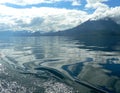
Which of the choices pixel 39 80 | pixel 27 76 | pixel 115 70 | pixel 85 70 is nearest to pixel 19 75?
pixel 27 76

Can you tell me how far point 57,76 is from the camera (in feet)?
97.5

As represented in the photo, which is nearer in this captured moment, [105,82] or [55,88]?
[55,88]

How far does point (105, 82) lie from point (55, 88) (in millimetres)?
5888

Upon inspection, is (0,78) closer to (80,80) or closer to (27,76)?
(27,76)

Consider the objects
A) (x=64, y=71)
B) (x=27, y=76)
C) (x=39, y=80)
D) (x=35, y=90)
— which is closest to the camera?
(x=35, y=90)

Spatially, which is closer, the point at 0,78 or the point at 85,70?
the point at 0,78

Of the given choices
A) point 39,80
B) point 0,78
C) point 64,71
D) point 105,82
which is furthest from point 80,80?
point 0,78

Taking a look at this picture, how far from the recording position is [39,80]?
27.0 meters

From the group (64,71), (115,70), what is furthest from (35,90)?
(115,70)

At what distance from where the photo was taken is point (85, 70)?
34375 millimetres

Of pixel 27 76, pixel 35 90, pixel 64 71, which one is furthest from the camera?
pixel 64 71

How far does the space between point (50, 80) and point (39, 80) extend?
3.62 feet

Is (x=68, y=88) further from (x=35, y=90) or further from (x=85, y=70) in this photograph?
(x=85, y=70)

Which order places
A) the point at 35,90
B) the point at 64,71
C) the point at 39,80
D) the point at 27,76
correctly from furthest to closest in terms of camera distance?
the point at 64,71
the point at 27,76
the point at 39,80
the point at 35,90
